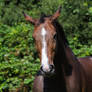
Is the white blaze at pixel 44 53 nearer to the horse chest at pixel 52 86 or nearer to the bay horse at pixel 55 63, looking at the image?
the bay horse at pixel 55 63

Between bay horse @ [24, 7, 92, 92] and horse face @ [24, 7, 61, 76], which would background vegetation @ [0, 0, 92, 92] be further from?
horse face @ [24, 7, 61, 76]

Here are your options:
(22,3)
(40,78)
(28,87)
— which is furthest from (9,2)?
(40,78)

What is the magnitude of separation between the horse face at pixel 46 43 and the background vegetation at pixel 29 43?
9.26 ft

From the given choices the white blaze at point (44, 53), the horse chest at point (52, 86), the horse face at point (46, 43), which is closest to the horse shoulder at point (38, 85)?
the horse chest at point (52, 86)

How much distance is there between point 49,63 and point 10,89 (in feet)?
10.2

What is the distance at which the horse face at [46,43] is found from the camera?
3.64 meters

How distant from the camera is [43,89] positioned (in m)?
4.25

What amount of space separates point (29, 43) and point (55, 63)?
410 cm

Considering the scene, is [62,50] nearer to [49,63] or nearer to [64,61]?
[64,61]

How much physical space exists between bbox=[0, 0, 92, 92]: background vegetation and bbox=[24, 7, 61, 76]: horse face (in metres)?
2.82

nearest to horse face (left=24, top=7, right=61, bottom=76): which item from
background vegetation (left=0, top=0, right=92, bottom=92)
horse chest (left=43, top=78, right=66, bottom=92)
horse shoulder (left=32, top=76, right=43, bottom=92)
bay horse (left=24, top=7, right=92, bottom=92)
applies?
bay horse (left=24, top=7, right=92, bottom=92)

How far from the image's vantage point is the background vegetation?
6.79 m

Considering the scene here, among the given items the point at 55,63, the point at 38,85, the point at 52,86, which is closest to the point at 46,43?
the point at 55,63

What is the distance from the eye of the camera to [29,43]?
8250 millimetres
